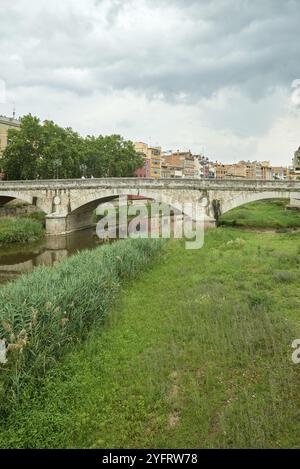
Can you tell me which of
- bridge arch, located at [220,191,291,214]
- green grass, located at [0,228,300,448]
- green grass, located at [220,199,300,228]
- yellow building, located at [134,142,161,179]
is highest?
yellow building, located at [134,142,161,179]

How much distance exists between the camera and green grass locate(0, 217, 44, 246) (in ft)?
86.7

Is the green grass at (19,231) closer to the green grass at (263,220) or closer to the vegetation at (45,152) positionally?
the vegetation at (45,152)

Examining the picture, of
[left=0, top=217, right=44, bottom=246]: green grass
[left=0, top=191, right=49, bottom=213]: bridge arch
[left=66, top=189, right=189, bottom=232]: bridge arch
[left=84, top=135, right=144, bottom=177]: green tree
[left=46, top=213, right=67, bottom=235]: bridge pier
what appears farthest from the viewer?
[left=84, top=135, right=144, bottom=177]: green tree

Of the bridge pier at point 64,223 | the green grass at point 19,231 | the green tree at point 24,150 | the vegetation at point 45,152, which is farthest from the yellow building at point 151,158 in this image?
the green grass at point 19,231

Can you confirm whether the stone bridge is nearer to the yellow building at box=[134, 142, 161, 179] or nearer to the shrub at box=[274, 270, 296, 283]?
the shrub at box=[274, 270, 296, 283]

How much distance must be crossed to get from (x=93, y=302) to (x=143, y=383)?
3027 mm

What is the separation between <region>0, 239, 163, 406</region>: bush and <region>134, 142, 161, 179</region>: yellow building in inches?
2868

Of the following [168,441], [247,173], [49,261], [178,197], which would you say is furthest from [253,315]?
→ [247,173]

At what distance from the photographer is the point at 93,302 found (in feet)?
29.0

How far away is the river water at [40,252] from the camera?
66.2 feet

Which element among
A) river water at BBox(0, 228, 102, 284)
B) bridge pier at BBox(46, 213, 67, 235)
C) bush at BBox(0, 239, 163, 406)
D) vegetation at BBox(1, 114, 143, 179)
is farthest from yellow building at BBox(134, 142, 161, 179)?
bush at BBox(0, 239, 163, 406)

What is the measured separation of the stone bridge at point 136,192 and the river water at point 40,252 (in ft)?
8.41

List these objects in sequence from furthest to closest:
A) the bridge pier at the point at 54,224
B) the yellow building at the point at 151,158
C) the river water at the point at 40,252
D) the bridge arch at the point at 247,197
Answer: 1. the yellow building at the point at 151,158
2. the bridge pier at the point at 54,224
3. the bridge arch at the point at 247,197
4. the river water at the point at 40,252
